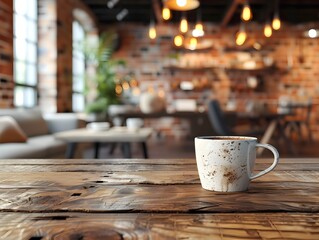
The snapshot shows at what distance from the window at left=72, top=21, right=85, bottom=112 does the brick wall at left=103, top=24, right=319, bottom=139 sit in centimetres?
103

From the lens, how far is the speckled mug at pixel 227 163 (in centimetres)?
67

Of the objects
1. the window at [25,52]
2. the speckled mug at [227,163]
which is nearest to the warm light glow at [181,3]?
the window at [25,52]

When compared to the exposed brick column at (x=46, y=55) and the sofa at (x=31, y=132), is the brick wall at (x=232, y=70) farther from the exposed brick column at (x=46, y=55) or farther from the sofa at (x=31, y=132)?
the sofa at (x=31, y=132)

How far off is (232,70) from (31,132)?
4.97m

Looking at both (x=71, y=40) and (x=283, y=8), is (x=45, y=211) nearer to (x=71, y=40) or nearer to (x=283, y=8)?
(x=71, y=40)

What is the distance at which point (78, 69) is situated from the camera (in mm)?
7184

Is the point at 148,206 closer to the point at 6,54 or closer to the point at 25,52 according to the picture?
the point at 6,54

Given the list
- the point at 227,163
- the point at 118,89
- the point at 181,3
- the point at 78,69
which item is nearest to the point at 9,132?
the point at 181,3

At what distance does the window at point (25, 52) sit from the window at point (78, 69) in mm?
1275

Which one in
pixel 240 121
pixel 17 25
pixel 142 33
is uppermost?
pixel 142 33

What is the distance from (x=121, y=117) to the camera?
15.9 ft

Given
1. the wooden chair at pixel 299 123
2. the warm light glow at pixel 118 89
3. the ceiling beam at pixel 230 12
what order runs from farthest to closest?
1. the wooden chair at pixel 299 123
2. the warm light glow at pixel 118 89
3. the ceiling beam at pixel 230 12

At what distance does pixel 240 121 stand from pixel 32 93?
14.5 feet

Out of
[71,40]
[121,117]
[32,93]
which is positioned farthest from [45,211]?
[71,40]
